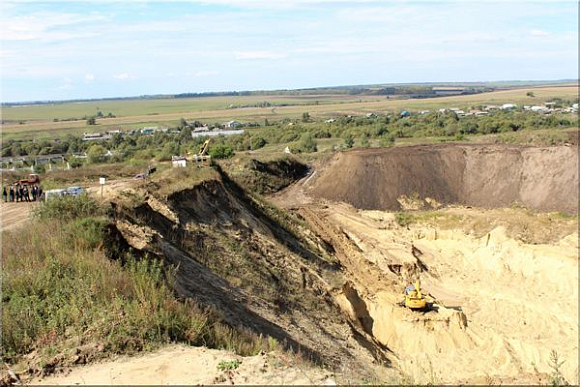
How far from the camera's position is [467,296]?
25.4 metres

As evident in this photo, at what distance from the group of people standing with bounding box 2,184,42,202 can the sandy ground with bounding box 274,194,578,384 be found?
1444 cm

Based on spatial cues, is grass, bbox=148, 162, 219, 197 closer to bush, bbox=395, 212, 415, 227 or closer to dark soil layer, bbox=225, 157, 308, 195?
dark soil layer, bbox=225, 157, 308, 195

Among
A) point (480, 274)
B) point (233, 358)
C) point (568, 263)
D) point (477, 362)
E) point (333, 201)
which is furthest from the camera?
point (333, 201)

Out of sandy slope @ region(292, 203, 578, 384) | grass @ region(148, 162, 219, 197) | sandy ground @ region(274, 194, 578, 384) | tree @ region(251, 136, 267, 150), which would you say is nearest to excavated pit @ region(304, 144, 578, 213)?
sandy ground @ region(274, 194, 578, 384)

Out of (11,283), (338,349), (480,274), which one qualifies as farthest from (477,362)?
(11,283)

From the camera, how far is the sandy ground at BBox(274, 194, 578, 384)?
19.3 meters

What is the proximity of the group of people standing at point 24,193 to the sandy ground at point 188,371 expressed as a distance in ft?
53.1

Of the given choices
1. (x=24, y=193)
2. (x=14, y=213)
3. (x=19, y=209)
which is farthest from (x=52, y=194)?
(x=24, y=193)

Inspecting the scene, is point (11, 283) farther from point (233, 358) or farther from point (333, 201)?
point (333, 201)

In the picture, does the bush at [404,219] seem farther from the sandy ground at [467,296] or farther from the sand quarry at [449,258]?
the sandy ground at [467,296]

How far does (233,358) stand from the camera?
7.25 metres

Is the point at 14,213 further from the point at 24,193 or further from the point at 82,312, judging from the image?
the point at 82,312

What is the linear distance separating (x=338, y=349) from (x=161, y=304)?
789 centimetres

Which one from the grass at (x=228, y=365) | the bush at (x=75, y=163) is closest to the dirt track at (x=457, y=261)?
the grass at (x=228, y=365)
